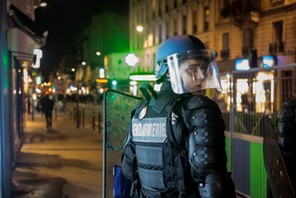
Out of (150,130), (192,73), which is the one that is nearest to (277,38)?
(192,73)

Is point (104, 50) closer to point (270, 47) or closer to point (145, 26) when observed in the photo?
point (145, 26)

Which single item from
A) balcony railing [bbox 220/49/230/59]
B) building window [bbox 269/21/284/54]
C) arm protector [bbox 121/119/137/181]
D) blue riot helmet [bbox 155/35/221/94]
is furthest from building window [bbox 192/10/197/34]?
blue riot helmet [bbox 155/35/221/94]

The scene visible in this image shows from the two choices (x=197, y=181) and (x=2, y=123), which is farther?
(x=2, y=123)

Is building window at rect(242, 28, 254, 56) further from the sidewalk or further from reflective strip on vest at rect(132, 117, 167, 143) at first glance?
reflective strip on vest at rect(132, 117, 167, 143)

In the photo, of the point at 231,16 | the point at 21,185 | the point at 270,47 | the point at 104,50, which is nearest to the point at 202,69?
the point at 21,185

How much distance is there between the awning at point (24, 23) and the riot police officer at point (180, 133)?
8.22m

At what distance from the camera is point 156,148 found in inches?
Answer: 113

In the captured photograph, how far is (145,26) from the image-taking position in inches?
2436

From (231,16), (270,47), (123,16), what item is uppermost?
(123,16)

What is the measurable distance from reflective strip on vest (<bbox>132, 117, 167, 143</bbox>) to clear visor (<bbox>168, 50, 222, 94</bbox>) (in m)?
0.25

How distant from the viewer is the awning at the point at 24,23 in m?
11.0

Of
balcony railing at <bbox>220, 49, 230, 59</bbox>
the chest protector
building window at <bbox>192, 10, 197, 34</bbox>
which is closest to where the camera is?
the chest protector

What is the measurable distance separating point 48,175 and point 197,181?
26.8 ft

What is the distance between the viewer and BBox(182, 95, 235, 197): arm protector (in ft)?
8.13
